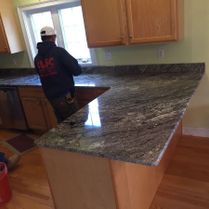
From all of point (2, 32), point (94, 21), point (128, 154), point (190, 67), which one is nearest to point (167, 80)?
point (190, 67)

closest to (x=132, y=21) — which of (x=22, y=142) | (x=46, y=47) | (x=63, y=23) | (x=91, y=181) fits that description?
(x=46, y=47)

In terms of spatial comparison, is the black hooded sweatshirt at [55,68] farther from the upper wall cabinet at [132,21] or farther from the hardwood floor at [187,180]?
the hardwood floor at [187,180]

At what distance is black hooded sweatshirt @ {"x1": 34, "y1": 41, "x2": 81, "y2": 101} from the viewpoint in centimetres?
243

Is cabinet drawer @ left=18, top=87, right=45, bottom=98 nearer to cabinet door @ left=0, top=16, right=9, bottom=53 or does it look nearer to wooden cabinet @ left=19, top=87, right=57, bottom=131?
wooden cabinet @ left=19, top=87, right=57, bottom=131

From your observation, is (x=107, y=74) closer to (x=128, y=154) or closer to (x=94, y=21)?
(x=94, y=21)

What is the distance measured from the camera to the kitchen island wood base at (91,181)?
1.37 metres

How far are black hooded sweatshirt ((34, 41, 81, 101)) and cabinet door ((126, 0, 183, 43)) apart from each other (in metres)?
0.73

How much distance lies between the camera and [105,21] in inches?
101

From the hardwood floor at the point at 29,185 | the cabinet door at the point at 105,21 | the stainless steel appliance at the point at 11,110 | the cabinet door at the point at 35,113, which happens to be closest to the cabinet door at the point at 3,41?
the stainless steel appliance at the point at 11,110

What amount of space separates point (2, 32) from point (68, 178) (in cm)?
279

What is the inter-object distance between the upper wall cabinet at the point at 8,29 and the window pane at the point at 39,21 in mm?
269

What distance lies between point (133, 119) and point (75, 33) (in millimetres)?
2191

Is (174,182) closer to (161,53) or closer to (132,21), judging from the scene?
(161,53)

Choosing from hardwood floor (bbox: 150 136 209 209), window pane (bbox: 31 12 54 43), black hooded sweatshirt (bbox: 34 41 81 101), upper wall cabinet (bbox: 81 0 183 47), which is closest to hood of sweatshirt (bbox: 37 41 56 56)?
black hooded sweatshirt (bbox: 34 41 81 101)
